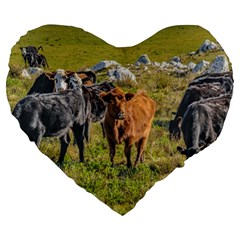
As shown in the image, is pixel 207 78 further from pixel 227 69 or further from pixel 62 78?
pixel 62 78

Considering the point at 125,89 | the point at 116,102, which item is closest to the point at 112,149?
the point at 116,102

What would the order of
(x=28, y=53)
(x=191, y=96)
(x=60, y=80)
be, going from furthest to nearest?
(x=191, y=96) < (x=60, y=80) < (x=28, y=53)

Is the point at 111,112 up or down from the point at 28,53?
down

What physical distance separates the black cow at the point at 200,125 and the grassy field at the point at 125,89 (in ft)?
0.39

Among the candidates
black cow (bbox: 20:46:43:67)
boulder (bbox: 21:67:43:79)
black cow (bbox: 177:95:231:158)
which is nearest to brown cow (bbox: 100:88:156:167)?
black cow (bbox: 177:95:231:158)

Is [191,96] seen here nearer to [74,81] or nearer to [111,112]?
[111,112]

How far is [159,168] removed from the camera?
22.0ft

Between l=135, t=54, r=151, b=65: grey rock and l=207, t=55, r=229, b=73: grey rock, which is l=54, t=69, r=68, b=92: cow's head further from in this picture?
l=207, t=55, r=229, b=73: grey rock

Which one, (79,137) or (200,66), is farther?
(200,66)

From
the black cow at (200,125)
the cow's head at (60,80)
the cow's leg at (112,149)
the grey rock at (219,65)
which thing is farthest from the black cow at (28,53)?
the grey rock at (219,65)

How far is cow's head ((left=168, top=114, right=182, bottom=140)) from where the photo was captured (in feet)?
22.3

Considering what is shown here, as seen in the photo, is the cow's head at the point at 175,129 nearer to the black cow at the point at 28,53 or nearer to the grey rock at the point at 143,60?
the grey rock at the point at 143,60

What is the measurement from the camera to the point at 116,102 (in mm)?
6707

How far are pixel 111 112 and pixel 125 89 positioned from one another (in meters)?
0.29
